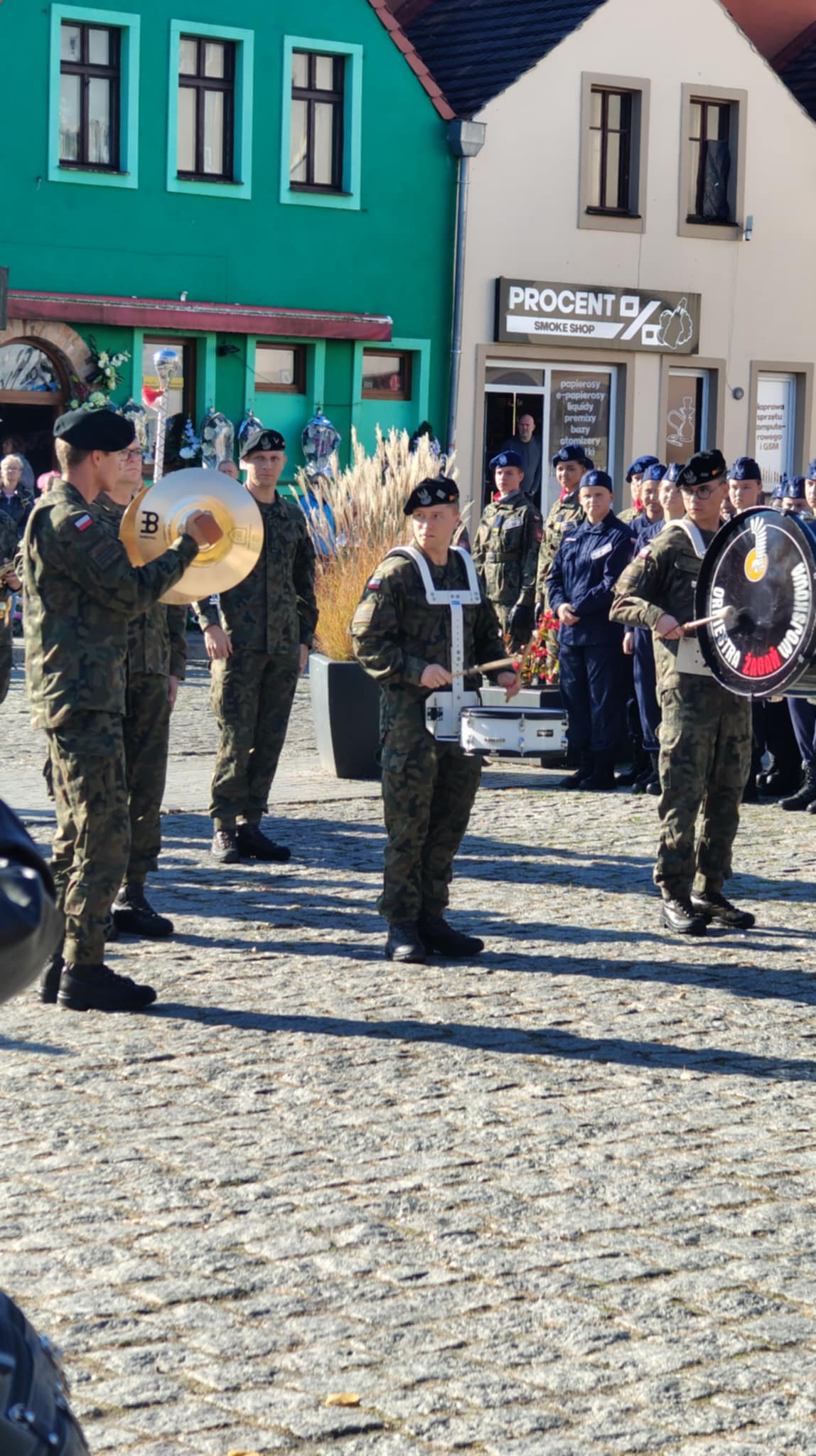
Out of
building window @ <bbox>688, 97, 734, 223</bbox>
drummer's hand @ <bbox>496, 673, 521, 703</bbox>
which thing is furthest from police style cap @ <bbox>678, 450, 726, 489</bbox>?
building window @ <bbox>688, 97, 734, 223</bbox>

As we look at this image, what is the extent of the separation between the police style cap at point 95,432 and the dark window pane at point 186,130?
18.9 meters

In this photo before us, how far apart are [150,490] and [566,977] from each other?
2.44 meters

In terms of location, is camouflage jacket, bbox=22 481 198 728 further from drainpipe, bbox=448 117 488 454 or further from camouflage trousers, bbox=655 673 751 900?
drainpipe, bbox=448 117 488 454

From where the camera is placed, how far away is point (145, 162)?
2539 centimetres

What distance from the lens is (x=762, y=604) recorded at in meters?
8.65

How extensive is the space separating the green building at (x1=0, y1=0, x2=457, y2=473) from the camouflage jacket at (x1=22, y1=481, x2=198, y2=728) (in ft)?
56.3

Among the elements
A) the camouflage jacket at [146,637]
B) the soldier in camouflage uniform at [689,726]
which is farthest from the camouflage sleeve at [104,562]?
the soldier in camouflage uniform at [689,726]

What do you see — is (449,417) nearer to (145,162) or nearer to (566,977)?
(145,162)

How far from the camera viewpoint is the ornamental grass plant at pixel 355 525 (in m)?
14.3

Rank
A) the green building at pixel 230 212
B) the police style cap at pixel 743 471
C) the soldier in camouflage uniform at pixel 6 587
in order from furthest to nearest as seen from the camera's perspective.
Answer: the green building at pixel 230 212, the police style cap at pixel 743 471, the soldier in camouflage uniform at pixel 6 587

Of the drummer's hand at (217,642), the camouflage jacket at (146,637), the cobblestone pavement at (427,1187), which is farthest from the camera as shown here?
the drummer's hand at (217,642)

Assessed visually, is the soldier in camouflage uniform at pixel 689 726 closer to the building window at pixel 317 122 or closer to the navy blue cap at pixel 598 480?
the navy blue cap at pixel 598 480

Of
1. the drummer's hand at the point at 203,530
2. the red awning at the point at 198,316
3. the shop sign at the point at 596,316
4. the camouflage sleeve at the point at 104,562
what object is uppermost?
the shop sign at the point at 596,316

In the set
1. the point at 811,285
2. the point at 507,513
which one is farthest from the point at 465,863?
the point at 811,285
